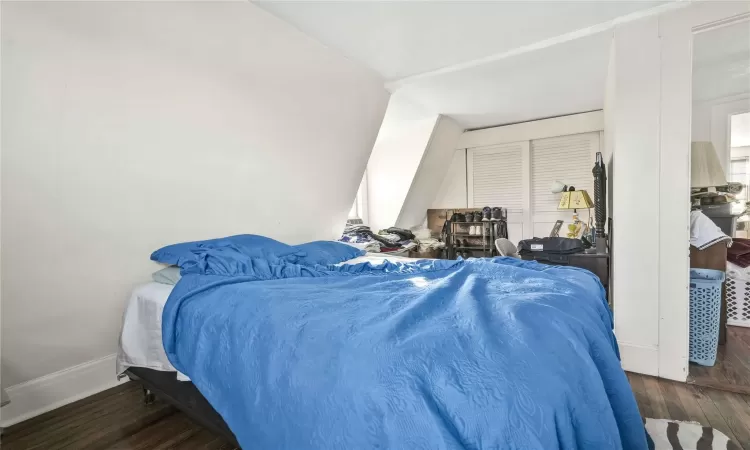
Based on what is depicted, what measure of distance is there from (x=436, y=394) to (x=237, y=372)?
823 mm

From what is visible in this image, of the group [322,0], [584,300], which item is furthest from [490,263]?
[322,0]

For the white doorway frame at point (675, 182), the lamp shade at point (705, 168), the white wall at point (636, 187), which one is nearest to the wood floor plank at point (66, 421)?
the white wall at point (636, 187)

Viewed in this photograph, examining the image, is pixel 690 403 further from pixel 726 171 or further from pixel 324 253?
pixel 324 253

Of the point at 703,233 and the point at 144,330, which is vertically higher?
the point at 703,233

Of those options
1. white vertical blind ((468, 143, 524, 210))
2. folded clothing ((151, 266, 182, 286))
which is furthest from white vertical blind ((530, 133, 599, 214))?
folded clothing ((151, 266, 182, 286))

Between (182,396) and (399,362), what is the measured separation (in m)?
1.39

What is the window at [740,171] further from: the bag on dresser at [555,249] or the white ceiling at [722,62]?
the bag on dresser at [555,249]

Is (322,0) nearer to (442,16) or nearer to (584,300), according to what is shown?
(442,16)

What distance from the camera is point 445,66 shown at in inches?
125

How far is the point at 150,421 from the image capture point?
185 cm

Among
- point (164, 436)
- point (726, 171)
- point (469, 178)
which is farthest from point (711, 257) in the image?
point (164, 436)

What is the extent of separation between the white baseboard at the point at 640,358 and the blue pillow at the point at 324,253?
2.08m

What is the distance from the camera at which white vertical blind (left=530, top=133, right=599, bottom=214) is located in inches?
186

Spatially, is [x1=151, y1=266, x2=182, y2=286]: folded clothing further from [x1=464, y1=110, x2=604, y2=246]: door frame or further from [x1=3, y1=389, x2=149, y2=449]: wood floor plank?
[x1=464, y1=110, x2=604, y2=246]: door frame
